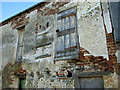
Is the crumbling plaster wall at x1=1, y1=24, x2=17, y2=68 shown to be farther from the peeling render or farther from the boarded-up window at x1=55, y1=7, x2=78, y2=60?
the boarded-up window at x1=55, y1=7, x2=78, y2=60

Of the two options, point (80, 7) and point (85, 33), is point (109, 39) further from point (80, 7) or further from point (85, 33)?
point (80, 7)

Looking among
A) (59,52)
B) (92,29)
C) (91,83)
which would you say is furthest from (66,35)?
(91,83)

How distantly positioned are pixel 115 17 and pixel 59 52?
2348mm

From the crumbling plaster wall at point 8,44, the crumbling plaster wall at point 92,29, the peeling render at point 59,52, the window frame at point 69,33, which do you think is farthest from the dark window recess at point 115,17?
the crumbling plaster wall at point 8,44

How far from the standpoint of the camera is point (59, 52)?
456cm

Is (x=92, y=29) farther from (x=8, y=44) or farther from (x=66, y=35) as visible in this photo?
(x=8, y=44)

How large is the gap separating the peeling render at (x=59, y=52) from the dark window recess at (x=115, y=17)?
0.42 feet

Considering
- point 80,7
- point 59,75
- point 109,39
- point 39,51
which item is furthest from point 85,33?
point 39,51

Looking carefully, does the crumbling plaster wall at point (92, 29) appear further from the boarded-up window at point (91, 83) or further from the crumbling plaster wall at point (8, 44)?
the crumbling plaster wall at point (8, 44)

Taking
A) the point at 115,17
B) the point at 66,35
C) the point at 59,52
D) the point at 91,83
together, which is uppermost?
the point at 115,17

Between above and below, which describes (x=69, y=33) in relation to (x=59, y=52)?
above

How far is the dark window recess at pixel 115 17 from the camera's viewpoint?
3.44m

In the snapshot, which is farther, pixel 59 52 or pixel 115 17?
pixel 59 52

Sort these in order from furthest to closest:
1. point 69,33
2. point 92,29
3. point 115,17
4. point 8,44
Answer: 1. point 8,44
2. point 69,33
3. point 92,29
4. point 115,17
